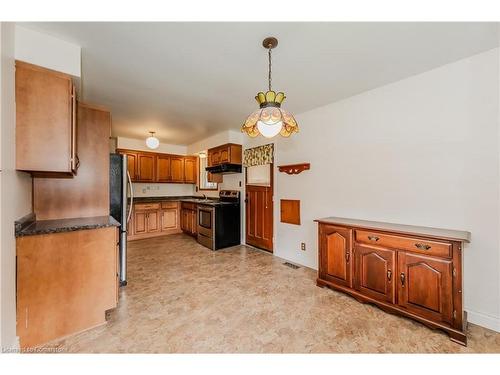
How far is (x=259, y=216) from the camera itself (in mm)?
4238

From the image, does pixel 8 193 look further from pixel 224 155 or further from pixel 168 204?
pixel 168 204

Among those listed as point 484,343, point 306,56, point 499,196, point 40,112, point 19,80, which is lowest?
point 484,343

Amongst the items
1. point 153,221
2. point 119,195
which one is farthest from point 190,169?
point 119,195

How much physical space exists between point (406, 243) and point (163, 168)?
5524 mm

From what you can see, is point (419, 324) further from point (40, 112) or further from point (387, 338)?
point (40, 112)

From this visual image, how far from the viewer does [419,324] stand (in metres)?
1.91

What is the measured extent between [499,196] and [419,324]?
133 cm

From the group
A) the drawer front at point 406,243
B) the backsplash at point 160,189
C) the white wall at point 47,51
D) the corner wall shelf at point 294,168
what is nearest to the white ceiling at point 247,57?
the white wall at point 47,51

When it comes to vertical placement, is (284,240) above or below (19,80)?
below

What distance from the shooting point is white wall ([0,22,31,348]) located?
1.24m

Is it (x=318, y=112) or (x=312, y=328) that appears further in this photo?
(x=318, y=112)

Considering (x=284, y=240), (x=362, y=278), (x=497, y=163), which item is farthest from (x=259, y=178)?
(x=497, y=163)

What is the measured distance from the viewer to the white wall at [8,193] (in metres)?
1.24

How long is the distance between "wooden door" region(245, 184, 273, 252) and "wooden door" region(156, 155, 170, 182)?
8.66 feet
